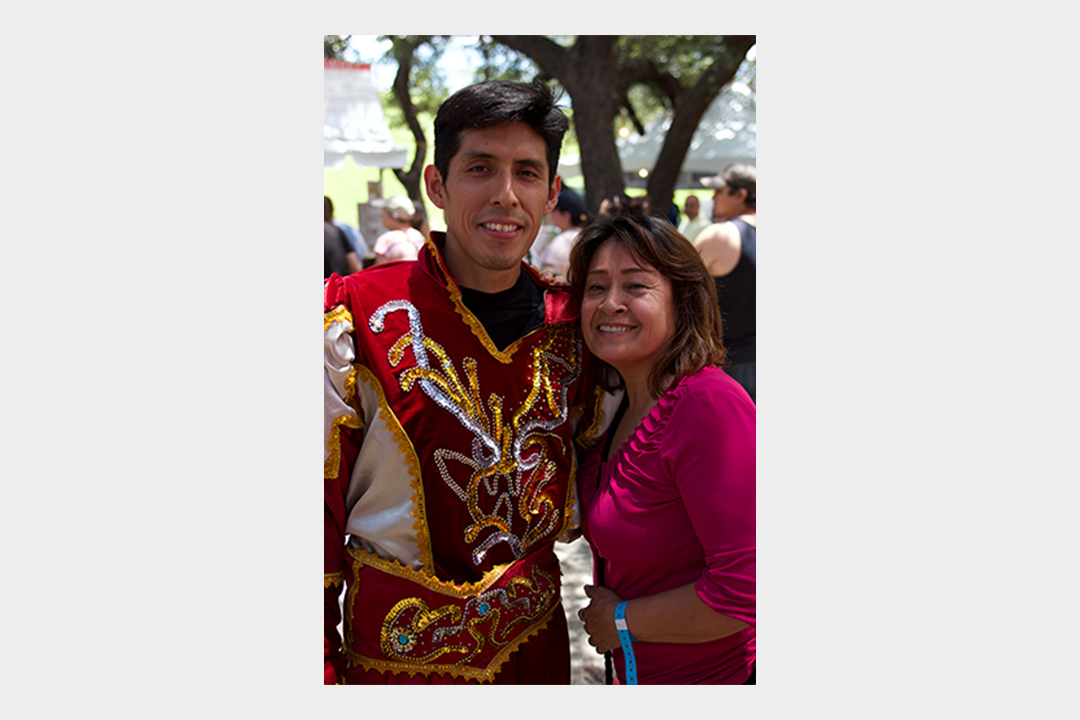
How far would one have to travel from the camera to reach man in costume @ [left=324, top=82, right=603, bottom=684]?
186 cm

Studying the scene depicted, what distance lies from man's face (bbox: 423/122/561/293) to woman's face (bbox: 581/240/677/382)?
23 centimetres

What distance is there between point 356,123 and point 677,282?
7862mm

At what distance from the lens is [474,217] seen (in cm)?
188

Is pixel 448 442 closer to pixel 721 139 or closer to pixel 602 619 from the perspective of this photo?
pixel 602 619

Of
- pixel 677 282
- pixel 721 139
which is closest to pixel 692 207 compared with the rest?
pixel 721 139

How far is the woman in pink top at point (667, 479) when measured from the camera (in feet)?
5.98

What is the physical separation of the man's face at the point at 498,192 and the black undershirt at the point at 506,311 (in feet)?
0.39

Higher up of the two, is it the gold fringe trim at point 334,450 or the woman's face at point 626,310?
the woman's face at point 626,310

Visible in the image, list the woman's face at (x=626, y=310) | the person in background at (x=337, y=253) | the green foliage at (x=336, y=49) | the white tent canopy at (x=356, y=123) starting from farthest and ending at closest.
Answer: the white tent canopy at (x=356, y=123) → the green foliage at (x=336, y=49) → the person in background at (x=337, y=253) → the woman's face at (x=626, y=310)

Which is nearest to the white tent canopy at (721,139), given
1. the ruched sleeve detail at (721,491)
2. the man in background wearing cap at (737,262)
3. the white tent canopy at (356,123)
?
the white tent canopy at (356,123)

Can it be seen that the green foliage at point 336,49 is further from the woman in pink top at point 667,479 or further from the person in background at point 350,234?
the woman in pink top at point 667,479

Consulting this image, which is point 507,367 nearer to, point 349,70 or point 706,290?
point 706,290

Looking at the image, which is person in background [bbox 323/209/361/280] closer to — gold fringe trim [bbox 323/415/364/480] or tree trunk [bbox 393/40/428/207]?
gold fringe trim [bbox 323/415/364/480]
